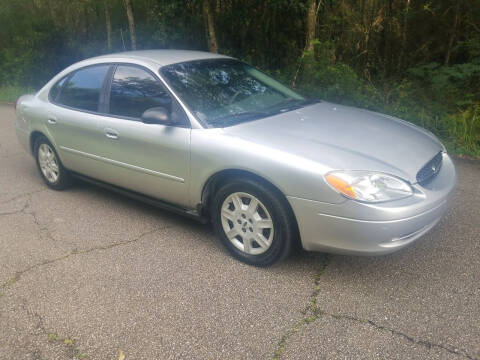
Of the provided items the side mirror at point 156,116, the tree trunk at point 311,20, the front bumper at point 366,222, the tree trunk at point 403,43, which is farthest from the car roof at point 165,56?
the tree trunk at point 403,43

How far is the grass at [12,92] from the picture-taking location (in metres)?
13.2

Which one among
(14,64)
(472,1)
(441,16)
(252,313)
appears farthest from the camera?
(14,64)

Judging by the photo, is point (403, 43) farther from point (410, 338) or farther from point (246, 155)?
point (410, 338)

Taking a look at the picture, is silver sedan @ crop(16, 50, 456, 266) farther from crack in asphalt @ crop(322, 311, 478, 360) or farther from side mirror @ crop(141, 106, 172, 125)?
crack in asphalt @ crop(322, 311, 478, 360)

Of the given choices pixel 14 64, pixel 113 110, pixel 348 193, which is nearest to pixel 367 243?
pixel 348 193

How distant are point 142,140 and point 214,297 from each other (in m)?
1.63

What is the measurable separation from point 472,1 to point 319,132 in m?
6.11

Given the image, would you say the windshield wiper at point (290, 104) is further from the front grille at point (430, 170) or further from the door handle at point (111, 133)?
the door handle at point (111, 133)

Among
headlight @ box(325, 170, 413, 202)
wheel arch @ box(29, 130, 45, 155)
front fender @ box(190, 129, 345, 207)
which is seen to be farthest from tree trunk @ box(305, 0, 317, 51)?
headlight @ box(325, 170, 413, 202)

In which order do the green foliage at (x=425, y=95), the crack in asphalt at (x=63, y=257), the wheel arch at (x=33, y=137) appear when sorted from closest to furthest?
the crack in asphalt at (x=63, y=257) < the wheel arch at (x=33, y=137) < the green foliage at (x=425, y=95)

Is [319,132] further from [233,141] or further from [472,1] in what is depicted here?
[472,1]

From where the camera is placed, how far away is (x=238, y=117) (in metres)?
3.98

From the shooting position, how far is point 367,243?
124 inches

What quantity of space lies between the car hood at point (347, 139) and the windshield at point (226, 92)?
21cm
